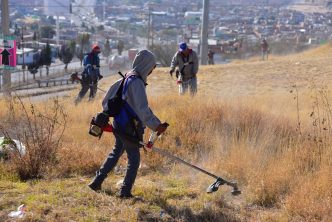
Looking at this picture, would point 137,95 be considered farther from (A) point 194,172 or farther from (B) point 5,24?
(B) point 5,24

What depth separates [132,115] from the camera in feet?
15.7

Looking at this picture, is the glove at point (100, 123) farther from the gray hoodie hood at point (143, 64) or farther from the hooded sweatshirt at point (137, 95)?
the gray hoodie hood at point (143, 64)

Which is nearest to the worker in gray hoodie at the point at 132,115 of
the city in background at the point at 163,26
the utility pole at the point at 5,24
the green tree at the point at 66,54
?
the utility pole at the point at 5,24

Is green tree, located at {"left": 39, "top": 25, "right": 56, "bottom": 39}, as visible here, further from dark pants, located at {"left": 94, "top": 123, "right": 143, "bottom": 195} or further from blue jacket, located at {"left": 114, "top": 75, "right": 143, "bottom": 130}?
blue jacket, located at {"left": 114, "top": 75, "right": 143, "bottom": 130}

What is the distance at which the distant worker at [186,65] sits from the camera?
416 inches

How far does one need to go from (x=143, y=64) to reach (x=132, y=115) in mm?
501

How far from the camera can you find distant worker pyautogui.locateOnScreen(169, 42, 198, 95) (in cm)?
1057

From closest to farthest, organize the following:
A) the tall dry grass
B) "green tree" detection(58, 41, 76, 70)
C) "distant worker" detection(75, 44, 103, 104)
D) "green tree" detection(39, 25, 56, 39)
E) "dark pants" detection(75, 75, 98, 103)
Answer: the tall dry grass, "distant worker" detection(75, 44, 103, 104), "dark pants" detection(75, 75, 98, 103), "green tree" detection(58, 41, 76, 70), "green tree" detection(39, 25, 56, 39)

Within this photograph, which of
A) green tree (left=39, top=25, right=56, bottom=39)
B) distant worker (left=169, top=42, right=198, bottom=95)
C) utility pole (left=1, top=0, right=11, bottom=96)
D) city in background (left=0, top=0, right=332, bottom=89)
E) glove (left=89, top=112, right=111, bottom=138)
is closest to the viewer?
glove (left=89, top=112, right=111, bottom=138)

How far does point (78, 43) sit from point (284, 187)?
167 ft

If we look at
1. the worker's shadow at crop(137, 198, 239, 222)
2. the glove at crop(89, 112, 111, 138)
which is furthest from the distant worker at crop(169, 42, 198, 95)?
the worker's shadow at crop(137, 198, 239, 222)

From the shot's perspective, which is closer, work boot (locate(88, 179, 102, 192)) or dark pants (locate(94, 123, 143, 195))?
dark pants (locate(94, 123, 143, 195))

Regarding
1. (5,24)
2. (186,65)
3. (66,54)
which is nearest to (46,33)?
(66,54)

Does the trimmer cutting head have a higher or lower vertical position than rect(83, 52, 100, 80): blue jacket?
lower
